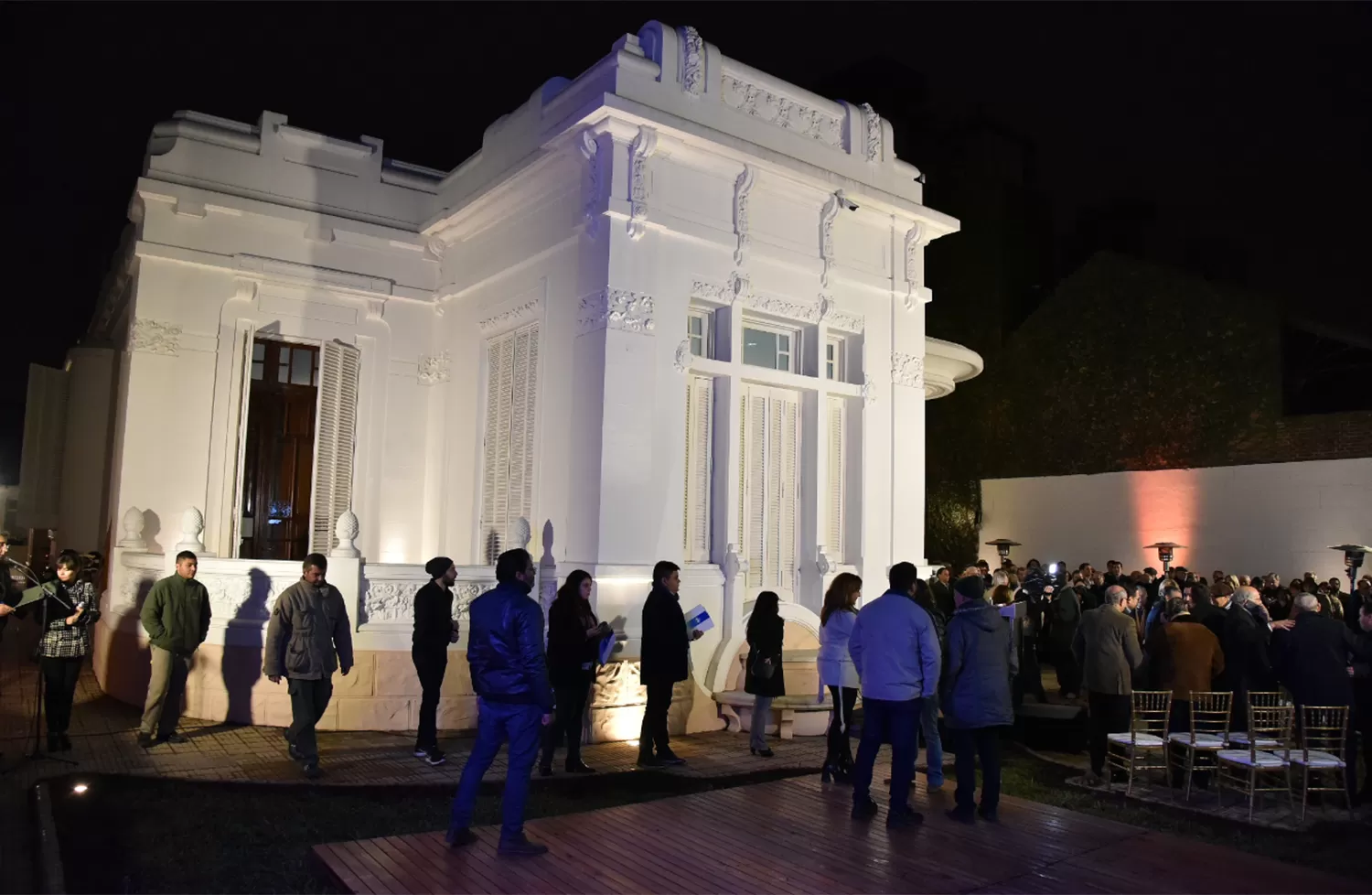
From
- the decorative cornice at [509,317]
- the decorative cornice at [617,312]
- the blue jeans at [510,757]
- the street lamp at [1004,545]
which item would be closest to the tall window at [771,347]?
the decorative cornice at [617,312]

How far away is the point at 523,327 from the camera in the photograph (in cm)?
1198

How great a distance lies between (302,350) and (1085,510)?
54.8 ft

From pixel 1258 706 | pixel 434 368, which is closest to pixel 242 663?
pixel 434 368

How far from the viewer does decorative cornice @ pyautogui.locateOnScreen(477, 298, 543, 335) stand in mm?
11672

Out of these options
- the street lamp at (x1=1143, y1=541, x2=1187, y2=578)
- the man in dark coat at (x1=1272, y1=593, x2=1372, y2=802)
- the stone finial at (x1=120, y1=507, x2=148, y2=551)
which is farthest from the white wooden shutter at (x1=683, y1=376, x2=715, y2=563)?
the street lamp at (x1=1143, y1=541, x2=1187, y2=578)

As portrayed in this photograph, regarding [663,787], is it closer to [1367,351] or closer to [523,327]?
[523,327]

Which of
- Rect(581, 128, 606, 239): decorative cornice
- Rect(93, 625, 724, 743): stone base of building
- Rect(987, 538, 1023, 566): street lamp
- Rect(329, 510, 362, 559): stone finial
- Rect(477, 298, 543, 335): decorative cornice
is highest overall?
Rect(581, 128, 606, 239): decorative cornice

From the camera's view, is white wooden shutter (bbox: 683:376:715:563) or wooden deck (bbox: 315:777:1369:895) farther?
white wooden shutter (bbox: 683:376:715:563)

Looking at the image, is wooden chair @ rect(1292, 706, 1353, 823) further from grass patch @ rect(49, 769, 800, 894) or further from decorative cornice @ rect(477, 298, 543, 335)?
decorative cornice @ rect(477, 298, 543, 335)

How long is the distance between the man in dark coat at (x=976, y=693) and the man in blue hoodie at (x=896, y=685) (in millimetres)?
302

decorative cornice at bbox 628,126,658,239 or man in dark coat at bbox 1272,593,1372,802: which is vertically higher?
decorative cornice at bbox 628,126,658,239

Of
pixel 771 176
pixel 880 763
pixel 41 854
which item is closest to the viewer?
pixel 41 854

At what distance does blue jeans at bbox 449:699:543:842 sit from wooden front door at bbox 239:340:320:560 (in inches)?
328

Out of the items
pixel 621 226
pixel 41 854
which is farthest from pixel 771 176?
pixel 41 854
